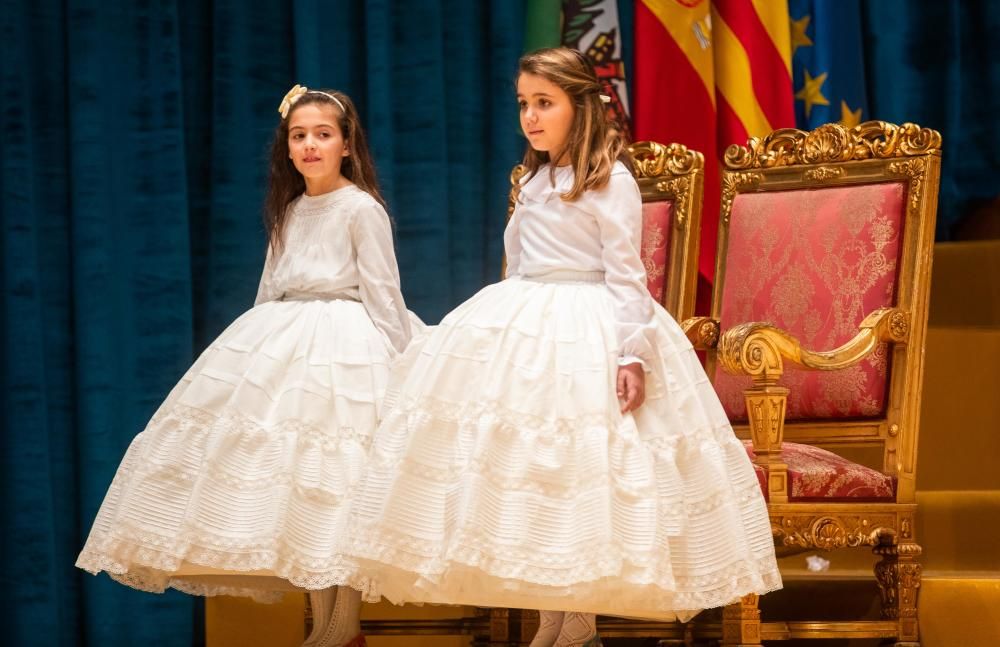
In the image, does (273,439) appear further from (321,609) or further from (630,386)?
(630,386)

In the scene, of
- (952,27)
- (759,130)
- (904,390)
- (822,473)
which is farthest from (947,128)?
(822,473)

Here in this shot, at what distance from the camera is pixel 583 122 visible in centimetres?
311

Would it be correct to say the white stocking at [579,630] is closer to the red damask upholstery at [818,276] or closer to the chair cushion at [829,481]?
the chair cushion at [829,481]

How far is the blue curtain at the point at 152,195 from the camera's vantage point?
4434mm

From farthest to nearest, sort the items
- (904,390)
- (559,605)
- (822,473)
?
(904,390), (822,473), (559,605)

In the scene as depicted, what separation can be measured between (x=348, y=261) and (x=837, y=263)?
1342 millimetres

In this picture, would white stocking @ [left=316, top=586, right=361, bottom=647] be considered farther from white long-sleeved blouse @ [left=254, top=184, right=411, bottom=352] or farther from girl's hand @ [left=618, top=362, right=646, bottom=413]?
girl's hand @ [left=618, top=362, right=646, bottom=413]

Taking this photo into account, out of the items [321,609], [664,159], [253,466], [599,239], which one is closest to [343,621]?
[321,609]

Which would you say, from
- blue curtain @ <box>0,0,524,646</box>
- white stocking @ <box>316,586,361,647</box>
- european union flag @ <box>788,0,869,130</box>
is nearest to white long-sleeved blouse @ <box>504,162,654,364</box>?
white stocking @ <box>316,586,361,647</box>

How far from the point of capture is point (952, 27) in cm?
465

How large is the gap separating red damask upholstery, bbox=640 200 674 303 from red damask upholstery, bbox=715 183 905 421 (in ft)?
0.64

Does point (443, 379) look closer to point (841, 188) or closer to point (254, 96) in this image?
point (841, 188)

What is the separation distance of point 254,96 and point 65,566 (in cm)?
168

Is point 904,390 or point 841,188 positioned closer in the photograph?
point 904,390
